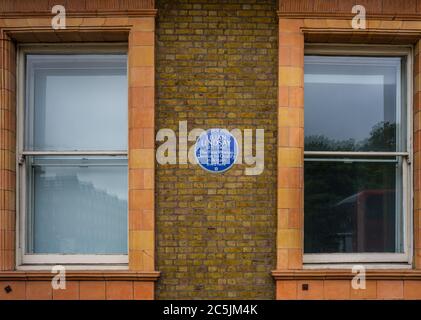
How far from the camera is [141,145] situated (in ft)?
16.0

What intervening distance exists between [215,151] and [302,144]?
34.7 inches

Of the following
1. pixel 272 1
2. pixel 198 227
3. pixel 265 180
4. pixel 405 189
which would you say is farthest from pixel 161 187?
pixel 405 189

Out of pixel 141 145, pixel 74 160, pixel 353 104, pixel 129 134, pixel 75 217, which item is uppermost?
pixel 353 104

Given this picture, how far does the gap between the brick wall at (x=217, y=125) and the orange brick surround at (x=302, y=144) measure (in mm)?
120

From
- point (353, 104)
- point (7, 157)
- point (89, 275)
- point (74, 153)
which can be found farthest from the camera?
point (353, 104)

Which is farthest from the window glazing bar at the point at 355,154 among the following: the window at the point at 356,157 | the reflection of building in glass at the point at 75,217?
the reflection of building in glass at the point at 75,217

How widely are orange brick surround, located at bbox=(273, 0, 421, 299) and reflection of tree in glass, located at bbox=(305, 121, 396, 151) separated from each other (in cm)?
26

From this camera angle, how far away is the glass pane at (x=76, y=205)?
5105 millimetres

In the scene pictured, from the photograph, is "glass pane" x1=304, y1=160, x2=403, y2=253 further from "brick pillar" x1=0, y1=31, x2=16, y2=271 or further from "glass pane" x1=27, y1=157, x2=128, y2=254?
"brick pillar" x1=0, y1=31, x2=16, y2=271

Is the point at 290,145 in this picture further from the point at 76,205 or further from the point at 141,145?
the point at 76,205

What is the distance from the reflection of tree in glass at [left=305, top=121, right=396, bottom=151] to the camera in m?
5.15

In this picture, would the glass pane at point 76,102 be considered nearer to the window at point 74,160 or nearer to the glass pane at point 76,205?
the window at point 74,160

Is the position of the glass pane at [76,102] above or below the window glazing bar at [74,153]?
above

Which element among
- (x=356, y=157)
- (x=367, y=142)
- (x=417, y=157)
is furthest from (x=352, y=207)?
(x=417, y=157)
